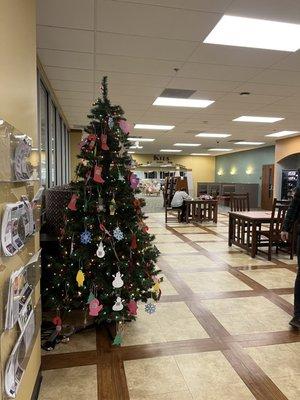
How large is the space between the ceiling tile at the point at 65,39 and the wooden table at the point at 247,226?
3540 millimetres

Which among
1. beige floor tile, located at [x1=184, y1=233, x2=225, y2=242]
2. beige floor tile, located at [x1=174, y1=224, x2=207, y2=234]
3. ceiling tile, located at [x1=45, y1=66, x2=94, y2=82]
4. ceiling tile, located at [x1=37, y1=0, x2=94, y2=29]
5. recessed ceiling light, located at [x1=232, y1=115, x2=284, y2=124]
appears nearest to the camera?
ceiling tile, located at [x1=37, y1=0, x2=94, y2=29]

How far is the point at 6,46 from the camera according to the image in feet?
4.46

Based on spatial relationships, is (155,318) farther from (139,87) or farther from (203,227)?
(203,227)

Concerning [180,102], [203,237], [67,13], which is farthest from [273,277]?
[67,13]

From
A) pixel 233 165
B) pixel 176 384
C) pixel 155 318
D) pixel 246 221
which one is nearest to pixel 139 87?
pixel 246 221

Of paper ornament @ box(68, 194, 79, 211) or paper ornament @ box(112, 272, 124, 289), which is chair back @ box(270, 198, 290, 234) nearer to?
paper ornament @ box(112, 272, 124, 289)

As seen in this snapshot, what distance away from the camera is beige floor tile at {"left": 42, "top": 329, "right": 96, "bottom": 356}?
2379 mm

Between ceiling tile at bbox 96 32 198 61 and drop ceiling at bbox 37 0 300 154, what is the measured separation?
0.01 m

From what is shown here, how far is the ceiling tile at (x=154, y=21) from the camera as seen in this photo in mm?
2604

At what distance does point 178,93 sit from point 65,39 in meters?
2.41

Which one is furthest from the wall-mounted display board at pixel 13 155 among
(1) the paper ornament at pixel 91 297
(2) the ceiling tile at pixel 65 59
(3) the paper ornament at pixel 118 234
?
(2) the ceiling tile at pixel 65 59

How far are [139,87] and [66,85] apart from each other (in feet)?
3.82

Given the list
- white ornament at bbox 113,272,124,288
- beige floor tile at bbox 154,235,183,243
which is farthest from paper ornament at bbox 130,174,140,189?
beige floor tile at bbox 154,235,183,243

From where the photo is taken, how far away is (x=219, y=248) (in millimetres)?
5781
